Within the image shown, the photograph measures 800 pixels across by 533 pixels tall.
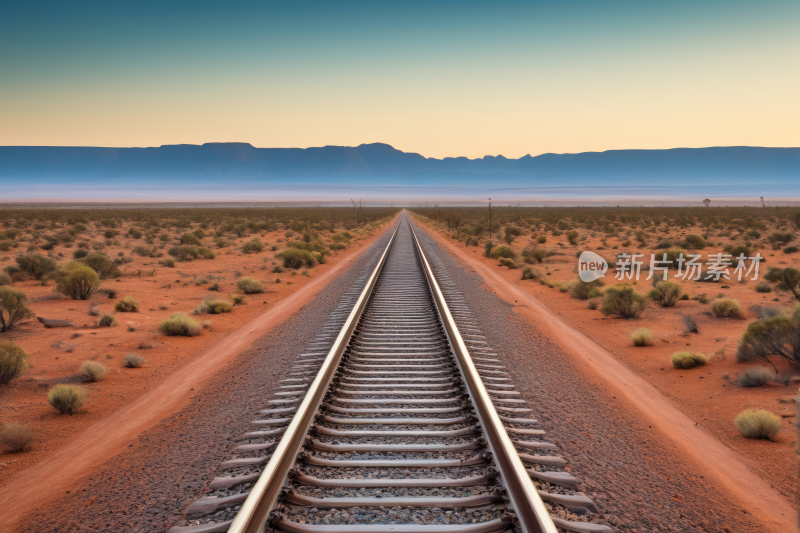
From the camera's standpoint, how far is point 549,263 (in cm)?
2430

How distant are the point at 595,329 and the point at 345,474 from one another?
28.6 feet

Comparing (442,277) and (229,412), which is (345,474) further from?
(442,277)

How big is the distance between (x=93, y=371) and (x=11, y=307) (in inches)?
186

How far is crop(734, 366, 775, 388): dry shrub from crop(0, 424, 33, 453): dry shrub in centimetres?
911

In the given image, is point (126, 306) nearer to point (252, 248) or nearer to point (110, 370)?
point (110, 370)

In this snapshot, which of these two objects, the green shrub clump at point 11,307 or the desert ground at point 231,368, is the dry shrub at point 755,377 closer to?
the desert ground at point 231,368

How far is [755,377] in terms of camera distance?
283 inches

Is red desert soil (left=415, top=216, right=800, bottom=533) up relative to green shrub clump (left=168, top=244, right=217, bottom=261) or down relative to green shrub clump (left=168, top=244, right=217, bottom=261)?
down

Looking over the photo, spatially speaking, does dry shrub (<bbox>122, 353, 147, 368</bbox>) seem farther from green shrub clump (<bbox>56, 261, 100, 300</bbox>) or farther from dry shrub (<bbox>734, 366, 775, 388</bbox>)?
dry shrub (<bbox>734, 366, 775, 388</bbox>)

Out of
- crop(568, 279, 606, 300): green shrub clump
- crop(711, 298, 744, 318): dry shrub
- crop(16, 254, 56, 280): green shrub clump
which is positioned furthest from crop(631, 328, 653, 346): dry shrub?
crop(16, 254, 56, 280): green shrub clump

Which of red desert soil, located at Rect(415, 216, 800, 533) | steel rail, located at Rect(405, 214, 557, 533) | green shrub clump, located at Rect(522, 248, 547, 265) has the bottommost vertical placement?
red desert soil, located at Rect(415, 216, 800, 533)

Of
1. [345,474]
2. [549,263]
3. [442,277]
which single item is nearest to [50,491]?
[345,474]

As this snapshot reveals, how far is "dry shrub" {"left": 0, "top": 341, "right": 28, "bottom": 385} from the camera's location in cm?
730

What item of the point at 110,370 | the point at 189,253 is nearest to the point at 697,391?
the point at 110,370
